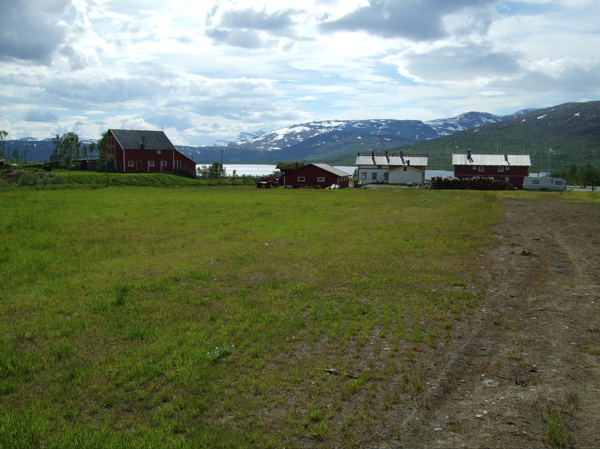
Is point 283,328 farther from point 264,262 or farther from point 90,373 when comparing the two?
point 264,262

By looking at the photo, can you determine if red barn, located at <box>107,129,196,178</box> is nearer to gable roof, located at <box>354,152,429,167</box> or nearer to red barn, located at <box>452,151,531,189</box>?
gable roof, located at <box>354,152,429,167</box>

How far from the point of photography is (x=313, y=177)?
89.4 meters

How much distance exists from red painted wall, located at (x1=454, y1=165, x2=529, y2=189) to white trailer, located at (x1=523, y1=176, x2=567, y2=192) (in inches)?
519

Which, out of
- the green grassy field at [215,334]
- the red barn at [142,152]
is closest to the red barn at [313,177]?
the red barn at [142,152]

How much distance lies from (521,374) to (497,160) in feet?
346

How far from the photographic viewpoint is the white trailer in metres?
82.9

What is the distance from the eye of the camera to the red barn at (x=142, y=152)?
92438mm

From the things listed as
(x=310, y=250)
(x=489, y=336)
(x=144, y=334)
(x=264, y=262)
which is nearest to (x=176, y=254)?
(x=264, y=262)

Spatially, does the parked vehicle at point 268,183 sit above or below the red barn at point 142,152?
below

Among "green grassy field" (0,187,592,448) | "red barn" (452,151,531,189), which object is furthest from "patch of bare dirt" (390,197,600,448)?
"red barn" (452,151,531,189)

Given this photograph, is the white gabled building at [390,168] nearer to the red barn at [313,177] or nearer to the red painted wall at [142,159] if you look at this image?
the red barn at [313,177]

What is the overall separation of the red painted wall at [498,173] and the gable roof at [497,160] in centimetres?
87

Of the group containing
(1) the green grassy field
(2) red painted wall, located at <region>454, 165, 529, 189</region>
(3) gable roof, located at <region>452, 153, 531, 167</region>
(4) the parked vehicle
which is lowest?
(1) the green grassy field

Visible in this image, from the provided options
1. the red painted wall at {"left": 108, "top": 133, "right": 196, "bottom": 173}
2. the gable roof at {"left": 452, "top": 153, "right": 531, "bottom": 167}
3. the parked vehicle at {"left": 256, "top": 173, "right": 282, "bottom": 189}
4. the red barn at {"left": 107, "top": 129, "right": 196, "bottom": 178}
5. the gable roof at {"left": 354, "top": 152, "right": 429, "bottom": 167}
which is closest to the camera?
the parked vehicle at {"left": 256, "top": 173, "right": 282, "bottom": 189}
